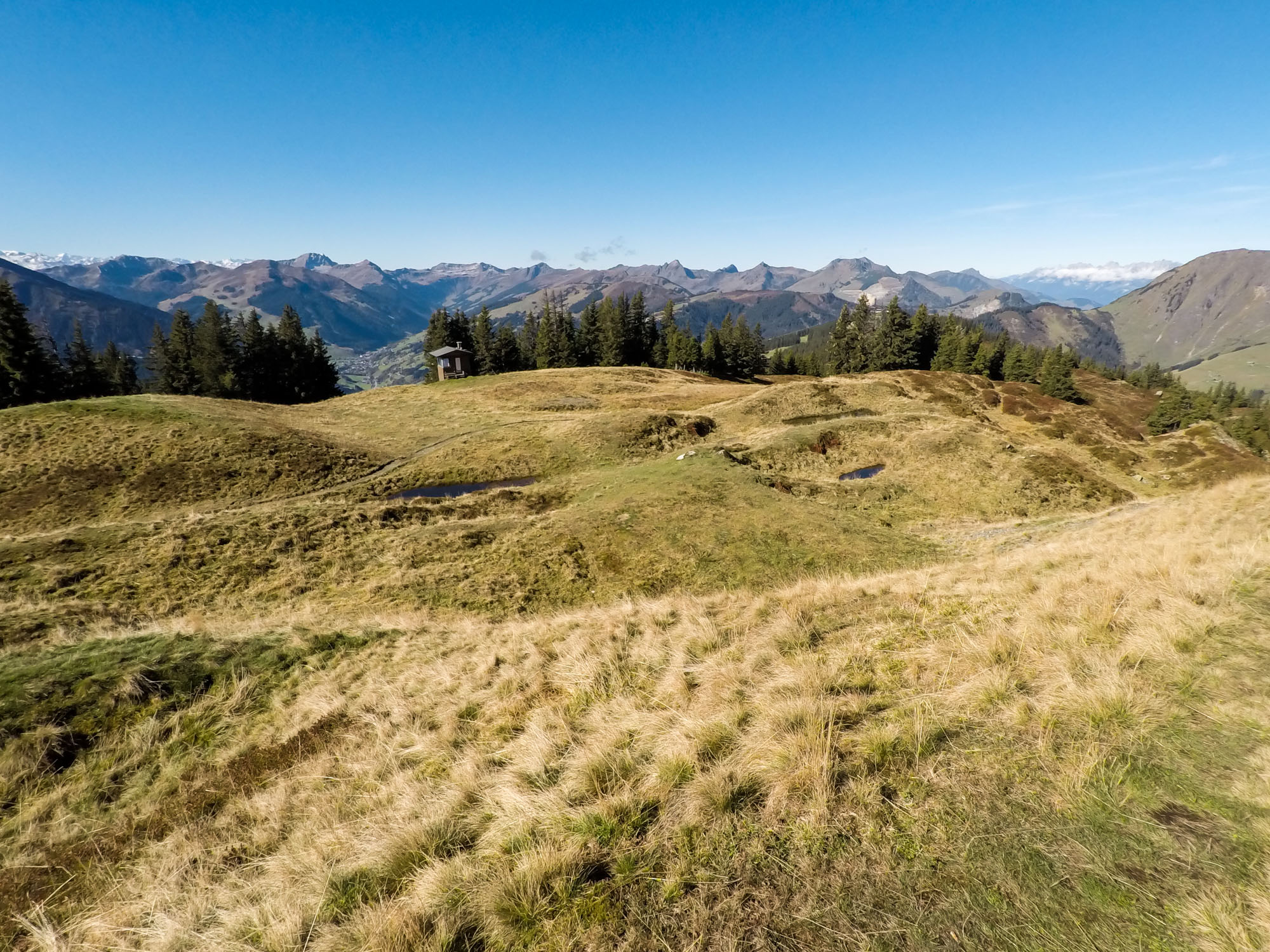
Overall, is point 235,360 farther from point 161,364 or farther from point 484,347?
point 484,347

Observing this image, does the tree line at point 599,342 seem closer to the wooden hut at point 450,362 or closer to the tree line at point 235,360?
the wooden hut at point 450,362

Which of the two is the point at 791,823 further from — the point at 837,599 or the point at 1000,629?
the point at 837,599

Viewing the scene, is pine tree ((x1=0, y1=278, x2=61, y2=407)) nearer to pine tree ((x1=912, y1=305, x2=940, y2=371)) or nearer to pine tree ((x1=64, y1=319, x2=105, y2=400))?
pine tree ((x1=64, y1=319, x2=105, y2=400))

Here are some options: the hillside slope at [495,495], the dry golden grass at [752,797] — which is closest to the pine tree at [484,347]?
the hillside slope at [495,495]

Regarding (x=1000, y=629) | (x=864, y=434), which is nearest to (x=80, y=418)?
(x=1000, y=629)

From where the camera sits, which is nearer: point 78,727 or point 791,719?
point 791,719

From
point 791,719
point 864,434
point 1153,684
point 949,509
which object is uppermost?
point 1153,684
